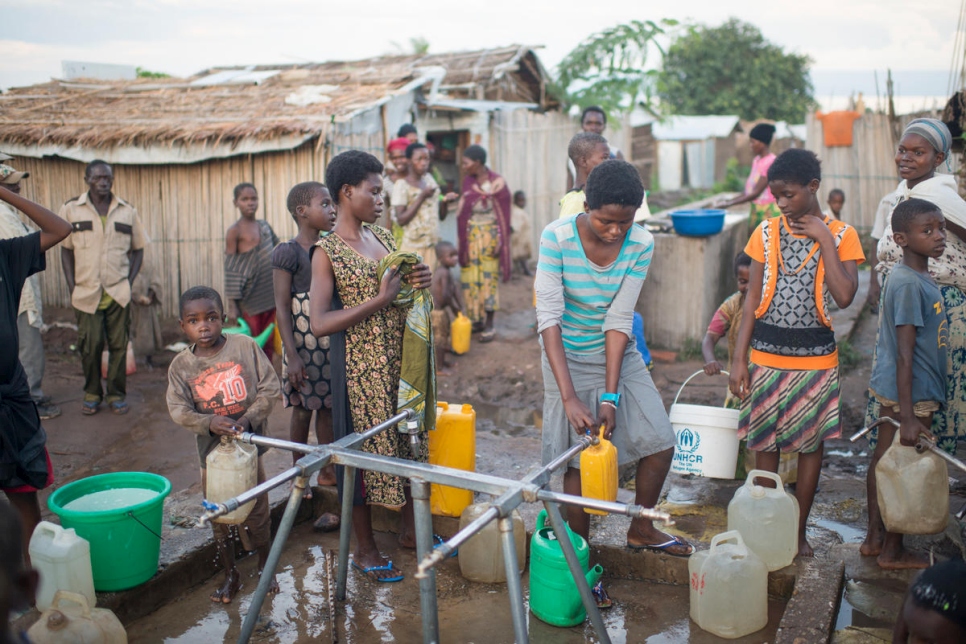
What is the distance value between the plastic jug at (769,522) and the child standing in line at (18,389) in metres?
2.92

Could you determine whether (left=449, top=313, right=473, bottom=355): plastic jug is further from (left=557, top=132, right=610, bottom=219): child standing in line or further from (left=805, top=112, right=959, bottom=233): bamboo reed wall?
(left=805, top=112, right=959, bottom=233): bamboo reed wall

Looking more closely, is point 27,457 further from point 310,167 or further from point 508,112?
point 508,112

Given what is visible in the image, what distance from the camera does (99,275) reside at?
246 inches

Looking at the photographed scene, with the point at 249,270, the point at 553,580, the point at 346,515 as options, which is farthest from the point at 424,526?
the point at 249,270

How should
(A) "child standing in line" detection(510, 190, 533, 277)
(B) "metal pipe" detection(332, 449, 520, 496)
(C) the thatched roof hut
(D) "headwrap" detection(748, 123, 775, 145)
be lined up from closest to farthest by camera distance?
(B) "metal pipe" detection(332, 449, 520, 496), (C) the thatched roof hut, (D) "headwrap" detection(748, 123, 775, 145), (A) "child standing in line" detection(510, 190, 533, 277)

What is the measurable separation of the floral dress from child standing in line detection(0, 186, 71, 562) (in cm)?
115

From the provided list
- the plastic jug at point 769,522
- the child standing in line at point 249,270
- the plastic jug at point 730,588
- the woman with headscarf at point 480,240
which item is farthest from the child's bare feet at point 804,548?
the woman with headscarf at point 480,240

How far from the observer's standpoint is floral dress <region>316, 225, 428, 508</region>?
3.48 m

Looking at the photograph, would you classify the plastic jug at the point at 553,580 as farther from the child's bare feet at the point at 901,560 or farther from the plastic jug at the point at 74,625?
the plastic jug at the point at 74,625

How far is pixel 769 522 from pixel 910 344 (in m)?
0.96

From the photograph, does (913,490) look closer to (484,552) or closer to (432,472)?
(484,552)

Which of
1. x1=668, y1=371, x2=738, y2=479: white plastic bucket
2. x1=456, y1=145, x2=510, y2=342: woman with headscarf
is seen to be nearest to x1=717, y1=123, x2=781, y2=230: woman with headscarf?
x1=456, y1=145, x2=510, y2=342: woman with headscarf

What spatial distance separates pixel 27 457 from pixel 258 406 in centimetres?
91

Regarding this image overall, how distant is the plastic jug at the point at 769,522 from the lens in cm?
344
